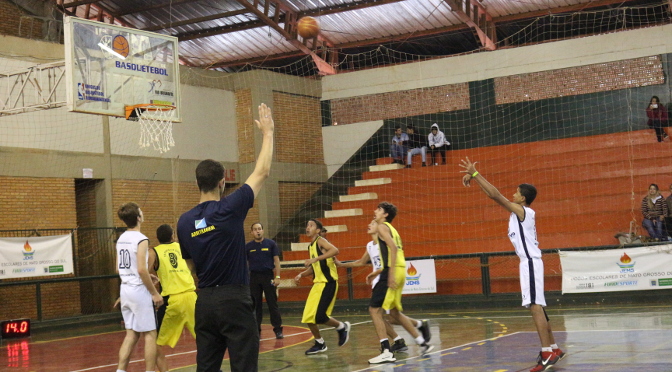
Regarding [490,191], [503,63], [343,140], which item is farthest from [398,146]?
[490,191]

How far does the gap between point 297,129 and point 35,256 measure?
10.3m

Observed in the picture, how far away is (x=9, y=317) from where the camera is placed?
19.3 meters

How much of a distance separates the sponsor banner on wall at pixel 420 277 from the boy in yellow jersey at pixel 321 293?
22.7 feet

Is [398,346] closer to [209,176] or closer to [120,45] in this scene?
[209,176]

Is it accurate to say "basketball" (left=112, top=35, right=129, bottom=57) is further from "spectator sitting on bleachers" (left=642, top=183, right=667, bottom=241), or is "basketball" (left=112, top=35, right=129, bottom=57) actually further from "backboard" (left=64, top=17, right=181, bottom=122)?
"spectator sitting on bleachers" (left=642, top=183, right=667, bottom=241)

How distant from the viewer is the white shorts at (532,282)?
8.82 meters

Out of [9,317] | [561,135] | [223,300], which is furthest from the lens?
[561,135]

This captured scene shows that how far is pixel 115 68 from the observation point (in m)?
15.6

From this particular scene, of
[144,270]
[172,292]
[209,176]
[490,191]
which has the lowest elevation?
[172,292]

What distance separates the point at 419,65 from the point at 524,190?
17.6 metres

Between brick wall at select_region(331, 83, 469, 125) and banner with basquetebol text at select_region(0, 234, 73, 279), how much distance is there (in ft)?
36.5

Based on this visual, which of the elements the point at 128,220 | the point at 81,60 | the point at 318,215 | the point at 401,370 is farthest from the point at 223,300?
the point at 318,215

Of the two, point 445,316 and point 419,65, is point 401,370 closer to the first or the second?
point 445,316

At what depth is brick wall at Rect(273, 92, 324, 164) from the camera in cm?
2566
